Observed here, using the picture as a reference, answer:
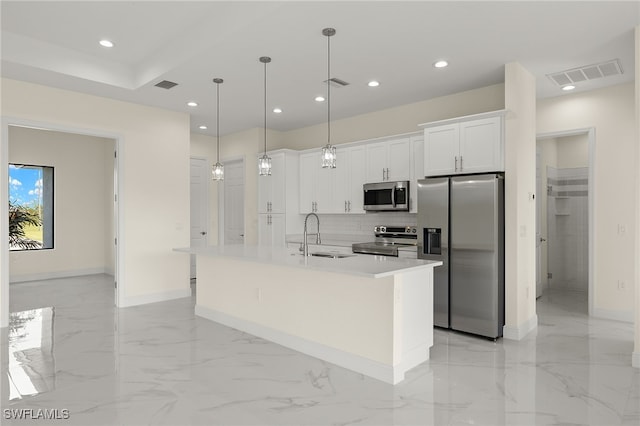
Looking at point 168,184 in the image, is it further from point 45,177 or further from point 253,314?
point 45,177

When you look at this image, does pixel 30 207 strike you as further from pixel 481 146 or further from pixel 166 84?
pixel 481 146

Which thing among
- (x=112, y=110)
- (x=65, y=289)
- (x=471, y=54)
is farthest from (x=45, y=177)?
(x=471, y=54)

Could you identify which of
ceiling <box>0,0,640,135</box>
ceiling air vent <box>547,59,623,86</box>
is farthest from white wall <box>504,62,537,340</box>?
ceiling air vent <box>547,59,623,86</box>

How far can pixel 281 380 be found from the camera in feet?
10.2

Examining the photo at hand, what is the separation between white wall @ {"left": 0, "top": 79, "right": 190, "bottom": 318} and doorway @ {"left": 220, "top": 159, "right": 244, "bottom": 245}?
1.45 m

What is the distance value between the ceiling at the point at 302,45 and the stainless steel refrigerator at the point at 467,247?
129 cm

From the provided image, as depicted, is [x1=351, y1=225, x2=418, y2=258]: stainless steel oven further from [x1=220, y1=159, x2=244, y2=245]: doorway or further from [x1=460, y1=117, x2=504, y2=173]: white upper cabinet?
[x1=220, y1=159, x2=244, y2=245]: doorway

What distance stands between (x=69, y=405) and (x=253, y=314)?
1885 millimetres

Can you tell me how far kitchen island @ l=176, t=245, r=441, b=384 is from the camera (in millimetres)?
3119

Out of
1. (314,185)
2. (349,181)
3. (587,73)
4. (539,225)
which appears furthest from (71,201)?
(587,73)

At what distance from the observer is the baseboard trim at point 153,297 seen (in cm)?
558

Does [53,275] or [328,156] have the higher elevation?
[328,156]

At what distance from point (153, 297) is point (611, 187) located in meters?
6.32

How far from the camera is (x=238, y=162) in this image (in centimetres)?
766
